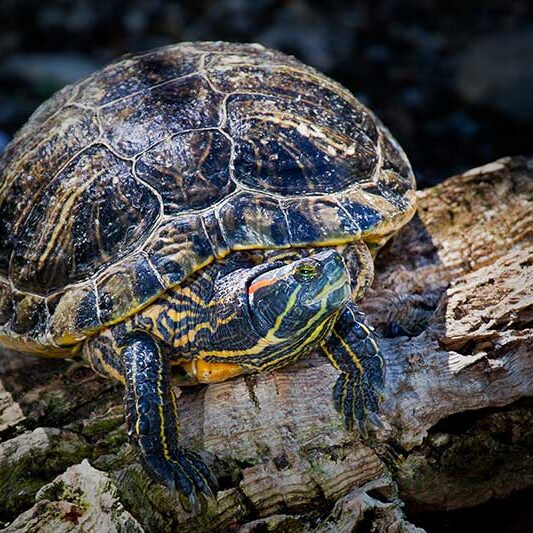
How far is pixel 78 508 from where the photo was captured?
314cm

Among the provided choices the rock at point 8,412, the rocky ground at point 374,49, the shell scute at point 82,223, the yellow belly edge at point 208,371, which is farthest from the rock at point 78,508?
the rocky ground at point 374,49

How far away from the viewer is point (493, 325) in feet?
11.3

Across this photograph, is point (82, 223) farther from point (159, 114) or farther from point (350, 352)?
point (350, 352)

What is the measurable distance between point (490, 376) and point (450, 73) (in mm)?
5628

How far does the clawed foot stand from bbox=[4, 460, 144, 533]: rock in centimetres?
21

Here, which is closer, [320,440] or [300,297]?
[300,297]

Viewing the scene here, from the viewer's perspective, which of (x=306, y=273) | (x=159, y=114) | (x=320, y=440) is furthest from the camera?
(x=159, y=114)

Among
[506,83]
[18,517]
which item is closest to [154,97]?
[18,517]

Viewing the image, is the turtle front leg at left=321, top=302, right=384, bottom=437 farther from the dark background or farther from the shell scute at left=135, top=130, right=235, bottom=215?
the dark background

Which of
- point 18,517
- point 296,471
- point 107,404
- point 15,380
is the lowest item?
point 296,471

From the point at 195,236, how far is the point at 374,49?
6.06m

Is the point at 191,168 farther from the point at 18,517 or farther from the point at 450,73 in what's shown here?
the point at 450,73

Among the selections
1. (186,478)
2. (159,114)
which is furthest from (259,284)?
(159,114)

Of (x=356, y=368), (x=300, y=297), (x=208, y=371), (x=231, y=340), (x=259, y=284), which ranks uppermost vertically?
(x=259, y=284)
